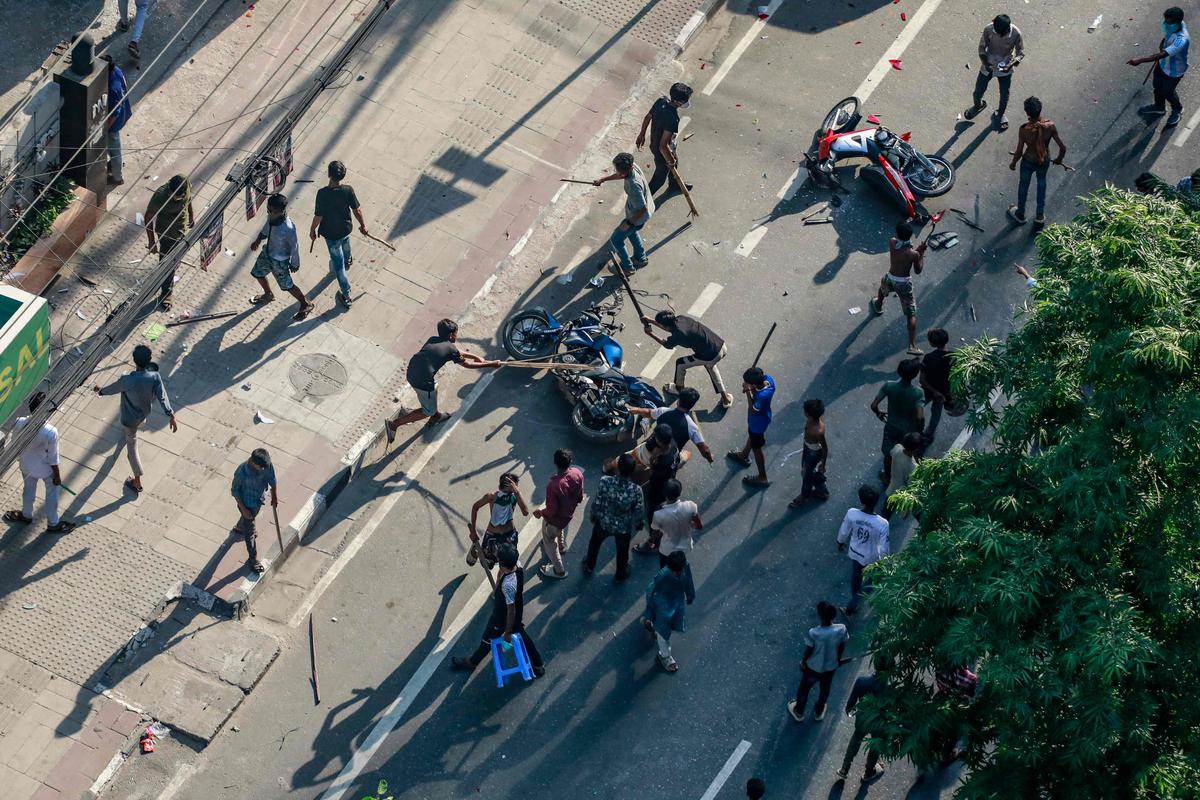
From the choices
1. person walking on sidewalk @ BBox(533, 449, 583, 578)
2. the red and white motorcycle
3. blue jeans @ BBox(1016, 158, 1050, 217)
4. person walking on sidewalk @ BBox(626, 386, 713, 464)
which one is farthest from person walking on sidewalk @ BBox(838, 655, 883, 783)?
blue jeans @ BBox(1016, 158, 1050, 217)

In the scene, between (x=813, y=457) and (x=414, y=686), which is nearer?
(x=414, y=686)

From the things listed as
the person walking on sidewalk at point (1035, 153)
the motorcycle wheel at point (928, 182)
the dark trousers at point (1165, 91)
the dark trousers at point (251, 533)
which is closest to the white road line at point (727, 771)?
the dark trousers at point (251, 533)

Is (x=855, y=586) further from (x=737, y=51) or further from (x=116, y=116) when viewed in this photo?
(x=116, y=116)

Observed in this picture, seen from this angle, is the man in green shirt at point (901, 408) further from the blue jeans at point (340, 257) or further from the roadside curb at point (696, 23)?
the roadside curb at point (696, 23)

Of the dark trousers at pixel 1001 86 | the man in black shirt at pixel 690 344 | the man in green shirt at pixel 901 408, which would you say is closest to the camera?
the man in green shirt at pixel 901 408

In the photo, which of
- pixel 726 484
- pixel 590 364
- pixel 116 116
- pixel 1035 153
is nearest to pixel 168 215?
pixel 116 116
